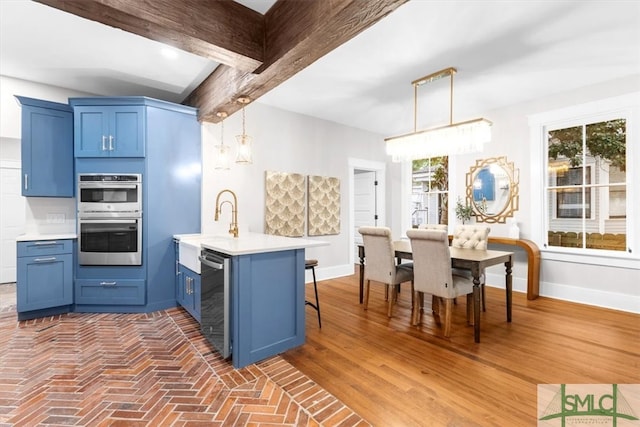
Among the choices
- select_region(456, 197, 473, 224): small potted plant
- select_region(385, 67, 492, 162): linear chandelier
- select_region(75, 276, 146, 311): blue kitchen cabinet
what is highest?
select_region(385, 67, 492, 162): linear chandelier

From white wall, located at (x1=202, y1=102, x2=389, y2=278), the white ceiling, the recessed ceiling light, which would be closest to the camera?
the white ceiling

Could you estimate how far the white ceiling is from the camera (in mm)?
2379

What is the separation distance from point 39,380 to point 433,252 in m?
3.24

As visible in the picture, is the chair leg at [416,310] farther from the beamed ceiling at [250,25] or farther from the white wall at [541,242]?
the beamed ceiling at [250,25]

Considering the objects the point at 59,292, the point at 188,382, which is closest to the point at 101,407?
the point at 188,382

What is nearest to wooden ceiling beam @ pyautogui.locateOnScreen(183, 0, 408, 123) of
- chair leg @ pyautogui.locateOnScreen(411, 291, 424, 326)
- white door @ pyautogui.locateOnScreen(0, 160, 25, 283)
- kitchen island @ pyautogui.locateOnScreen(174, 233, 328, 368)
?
kitchen island @ pyautogui.locateOnScreen(174, 233, 328, 368)

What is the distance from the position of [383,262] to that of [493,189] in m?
2.59

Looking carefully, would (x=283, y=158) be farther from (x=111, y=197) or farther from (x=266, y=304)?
(x=266, y=304)

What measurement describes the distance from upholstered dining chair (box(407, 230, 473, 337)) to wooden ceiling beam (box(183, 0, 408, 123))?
5.93ft

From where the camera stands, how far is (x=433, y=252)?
2828 millimetres

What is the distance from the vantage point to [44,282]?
10.7 ft

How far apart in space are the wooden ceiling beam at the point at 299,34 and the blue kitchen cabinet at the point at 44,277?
98.6 inches

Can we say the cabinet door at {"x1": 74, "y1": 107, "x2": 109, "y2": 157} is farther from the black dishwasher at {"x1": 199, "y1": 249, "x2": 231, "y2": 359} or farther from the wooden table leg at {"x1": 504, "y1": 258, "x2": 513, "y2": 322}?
the wooden table leg at {"x1": 504, "y1": 258, "x2": 513, "y2": 322}

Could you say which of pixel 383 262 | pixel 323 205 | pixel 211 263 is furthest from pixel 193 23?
pixel 323 205
